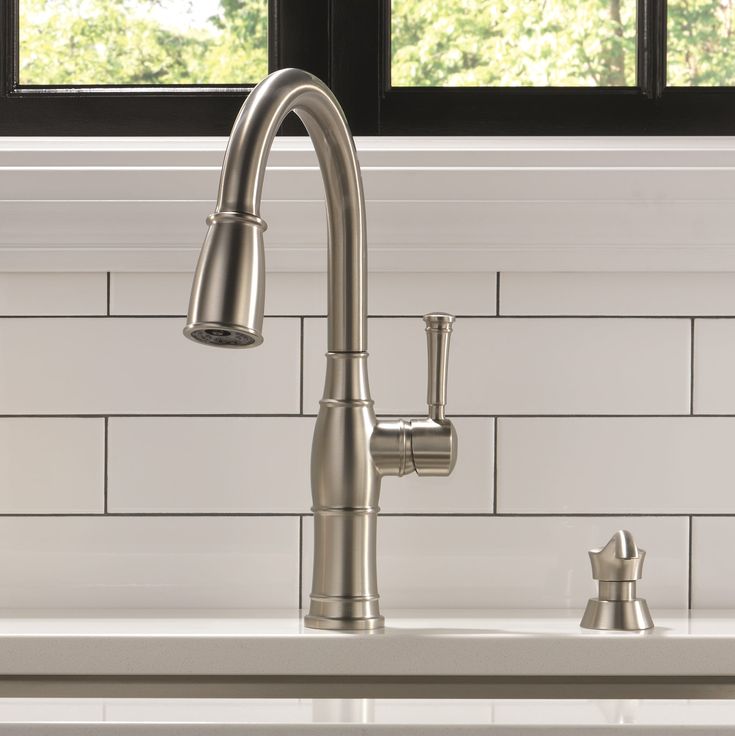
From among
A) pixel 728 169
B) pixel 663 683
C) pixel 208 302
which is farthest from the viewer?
pixel 728 169

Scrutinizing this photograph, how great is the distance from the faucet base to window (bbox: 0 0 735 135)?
1.70 feet

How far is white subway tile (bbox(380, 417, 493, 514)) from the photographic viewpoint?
90 cm

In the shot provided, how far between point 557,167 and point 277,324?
1.03 ft

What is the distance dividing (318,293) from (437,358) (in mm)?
196

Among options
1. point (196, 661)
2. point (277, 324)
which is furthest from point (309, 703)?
point (277, 324)

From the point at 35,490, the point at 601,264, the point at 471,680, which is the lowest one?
the point at 471,680

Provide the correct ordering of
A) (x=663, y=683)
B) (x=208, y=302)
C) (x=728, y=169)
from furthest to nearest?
(x=728, y=169) → (x=663, y=683) → (x=208, y=302)

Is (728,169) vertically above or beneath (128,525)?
above

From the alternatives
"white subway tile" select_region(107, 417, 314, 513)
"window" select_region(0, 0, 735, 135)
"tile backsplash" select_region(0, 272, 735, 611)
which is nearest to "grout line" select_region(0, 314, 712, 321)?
"tile backsplash" select_region(0, 272, 735, 611)

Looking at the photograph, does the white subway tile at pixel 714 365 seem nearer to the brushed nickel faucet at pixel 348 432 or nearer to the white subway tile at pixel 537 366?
the white subway tile at pixel 537 366

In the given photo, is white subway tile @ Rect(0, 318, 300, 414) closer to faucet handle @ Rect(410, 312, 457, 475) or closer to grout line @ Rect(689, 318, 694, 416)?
faucet handle @ Rect(410, 312, 457, 475)

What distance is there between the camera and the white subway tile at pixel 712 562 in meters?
0.90

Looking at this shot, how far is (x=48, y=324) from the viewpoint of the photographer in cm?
92

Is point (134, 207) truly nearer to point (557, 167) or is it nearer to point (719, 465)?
point (557, 167)
